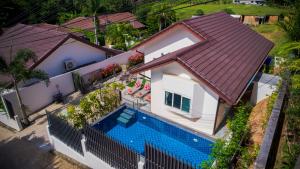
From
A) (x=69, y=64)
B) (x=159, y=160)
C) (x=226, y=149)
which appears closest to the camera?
(x=159, y=160)

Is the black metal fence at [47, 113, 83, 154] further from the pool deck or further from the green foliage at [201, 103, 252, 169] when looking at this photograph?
the green foliage at [201, 103, 252, 169]

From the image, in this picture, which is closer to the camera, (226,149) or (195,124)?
(226,149)

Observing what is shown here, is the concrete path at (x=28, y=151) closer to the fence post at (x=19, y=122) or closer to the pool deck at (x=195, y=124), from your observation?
the fence post at (x=19, y=122)

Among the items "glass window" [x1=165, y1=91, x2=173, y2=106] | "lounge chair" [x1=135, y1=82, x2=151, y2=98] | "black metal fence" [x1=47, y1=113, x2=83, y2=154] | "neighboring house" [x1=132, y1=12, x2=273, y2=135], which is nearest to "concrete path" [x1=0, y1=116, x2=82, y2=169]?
"black metal fence" [x1=47, y1=113, x2=83, y2=154]

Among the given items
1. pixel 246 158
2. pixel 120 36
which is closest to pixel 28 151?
→ pixel 246 158

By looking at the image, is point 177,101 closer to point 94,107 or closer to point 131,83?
point 94,107

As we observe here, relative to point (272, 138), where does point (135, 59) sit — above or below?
below
